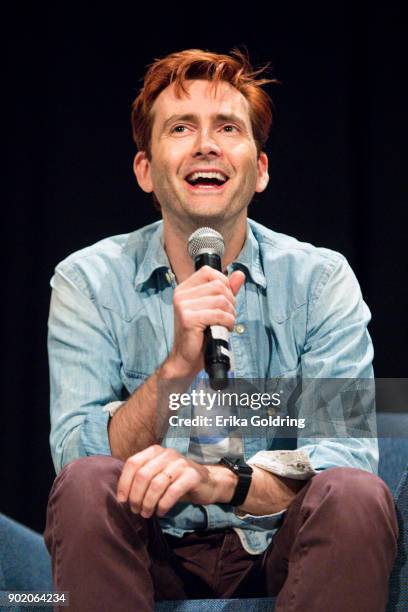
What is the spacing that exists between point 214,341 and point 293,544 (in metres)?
0.32

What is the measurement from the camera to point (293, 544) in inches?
49.8

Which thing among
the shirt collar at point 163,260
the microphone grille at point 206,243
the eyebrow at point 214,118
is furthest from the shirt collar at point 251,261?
the microphone grille at point 206,243

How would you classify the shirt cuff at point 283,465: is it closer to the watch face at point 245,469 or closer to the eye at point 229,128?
the watch face at point 245,469

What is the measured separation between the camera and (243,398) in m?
1.63

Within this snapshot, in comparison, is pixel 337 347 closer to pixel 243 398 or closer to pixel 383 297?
pixel 243 398

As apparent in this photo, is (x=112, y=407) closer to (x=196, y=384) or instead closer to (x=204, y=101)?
(x=196, y=384)

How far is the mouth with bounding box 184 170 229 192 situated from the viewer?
1.73 metres

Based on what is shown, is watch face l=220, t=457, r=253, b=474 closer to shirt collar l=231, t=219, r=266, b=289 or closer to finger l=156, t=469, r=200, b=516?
finger l=156, t=469, r=200, b=516

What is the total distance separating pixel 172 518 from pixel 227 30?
1.26 m

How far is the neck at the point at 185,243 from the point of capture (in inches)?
69.4

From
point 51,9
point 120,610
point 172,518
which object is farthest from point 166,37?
point 120,610

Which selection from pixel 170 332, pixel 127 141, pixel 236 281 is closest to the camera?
pixel 236 281

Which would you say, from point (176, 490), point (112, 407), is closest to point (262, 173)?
point (112, 407)

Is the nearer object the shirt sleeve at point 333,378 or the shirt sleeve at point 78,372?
the shirt sleeve at point 333,378
